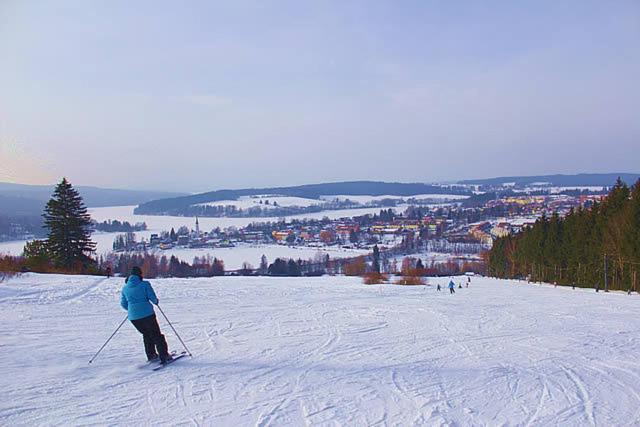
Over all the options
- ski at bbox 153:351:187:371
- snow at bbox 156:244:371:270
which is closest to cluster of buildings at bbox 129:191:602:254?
snow at bbox 156:244:371:270

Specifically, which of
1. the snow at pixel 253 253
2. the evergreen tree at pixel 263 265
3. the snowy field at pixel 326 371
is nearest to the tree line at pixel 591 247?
the snowy field at pixel 326 371

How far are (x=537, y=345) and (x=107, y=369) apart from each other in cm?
844

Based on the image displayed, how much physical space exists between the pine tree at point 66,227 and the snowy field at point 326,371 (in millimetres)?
24153

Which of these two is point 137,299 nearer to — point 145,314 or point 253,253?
point 145,314

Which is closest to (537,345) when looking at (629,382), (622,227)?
(629,382)

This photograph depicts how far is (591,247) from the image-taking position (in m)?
40.5

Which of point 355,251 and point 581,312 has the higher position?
point 581,312

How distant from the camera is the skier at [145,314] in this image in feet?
25.2

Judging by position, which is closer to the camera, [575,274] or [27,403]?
[27,403]

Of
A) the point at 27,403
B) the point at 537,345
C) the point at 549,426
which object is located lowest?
the point at 537,345

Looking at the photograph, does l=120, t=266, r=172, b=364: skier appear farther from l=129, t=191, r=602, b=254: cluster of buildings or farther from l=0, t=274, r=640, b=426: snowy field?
l=129, t=191, r=602, b=254: cluster of buildings

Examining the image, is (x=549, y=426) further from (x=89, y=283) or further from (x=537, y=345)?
(x=89, y=283)

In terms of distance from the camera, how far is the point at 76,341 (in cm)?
946

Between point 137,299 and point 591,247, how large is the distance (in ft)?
141
